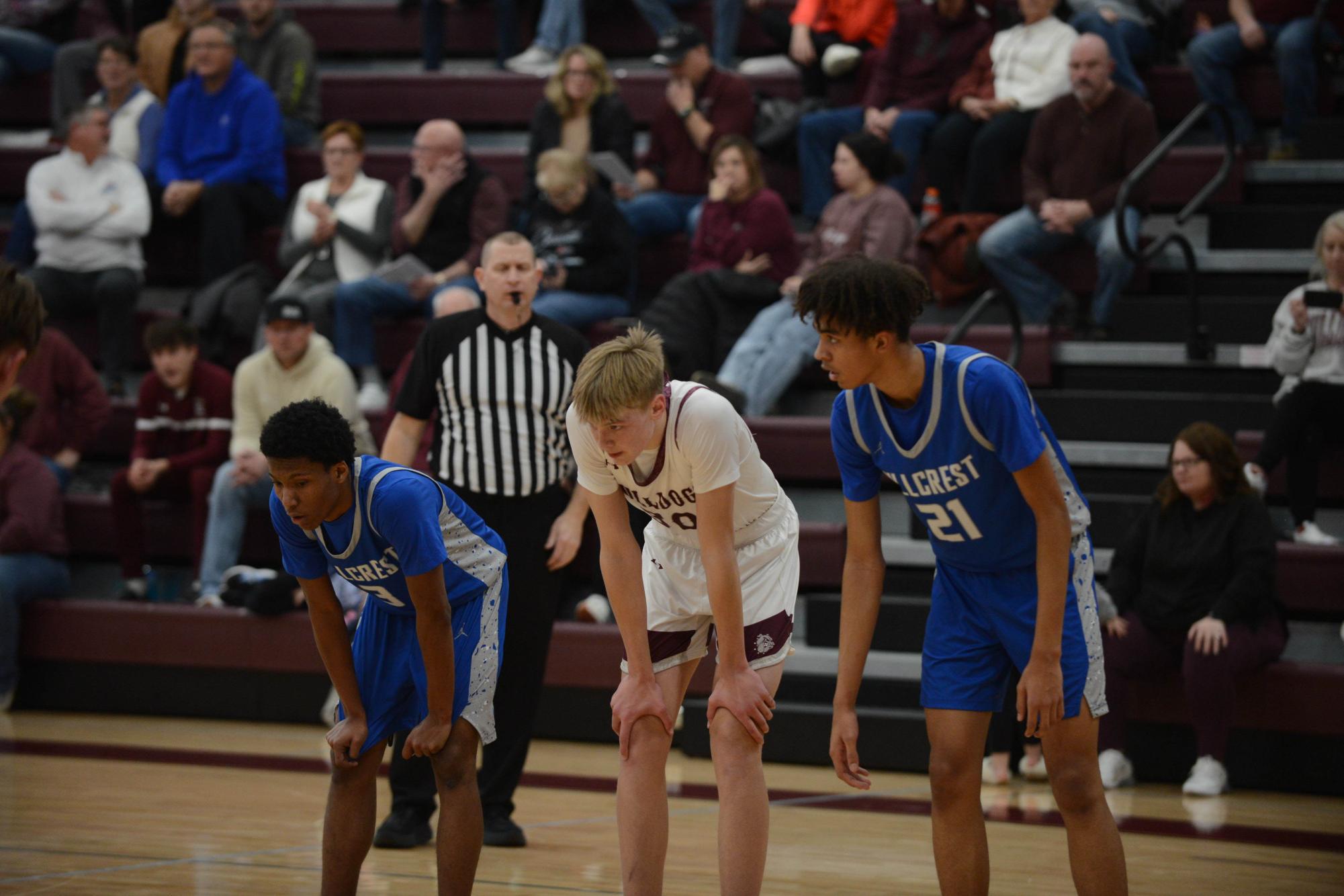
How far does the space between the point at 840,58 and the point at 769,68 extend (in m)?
0.83

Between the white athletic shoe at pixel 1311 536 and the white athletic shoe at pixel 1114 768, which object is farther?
the white athletic shoe at pixel 1311 536

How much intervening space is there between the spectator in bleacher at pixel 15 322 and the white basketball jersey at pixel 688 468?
1.03 metres

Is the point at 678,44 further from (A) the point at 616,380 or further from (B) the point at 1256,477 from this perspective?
(A) the point at 616,380

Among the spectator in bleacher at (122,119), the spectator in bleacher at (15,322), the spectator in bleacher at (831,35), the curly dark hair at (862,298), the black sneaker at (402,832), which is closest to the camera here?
the spectator in bleacher at (15,322)

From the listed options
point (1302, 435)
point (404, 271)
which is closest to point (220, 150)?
point (404, 271)

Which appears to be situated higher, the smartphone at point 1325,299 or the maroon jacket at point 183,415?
the smartphone at point 1325,299

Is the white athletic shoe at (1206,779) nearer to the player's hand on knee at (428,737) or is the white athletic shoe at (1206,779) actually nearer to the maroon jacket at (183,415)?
the player's hand on knee at (428,737)

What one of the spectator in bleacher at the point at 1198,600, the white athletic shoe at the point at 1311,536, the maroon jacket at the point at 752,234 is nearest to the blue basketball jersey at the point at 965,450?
the spectator in bleacher at the point at 1198,600

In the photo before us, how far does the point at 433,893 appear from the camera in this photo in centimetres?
381

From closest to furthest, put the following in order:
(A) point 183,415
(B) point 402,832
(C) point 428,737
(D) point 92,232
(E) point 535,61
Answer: (C) point 428,737, (B) point 402,832, (A) point 183,415, (D) point 92,232, (E) point 535,61

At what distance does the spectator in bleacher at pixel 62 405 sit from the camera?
7.36 meters

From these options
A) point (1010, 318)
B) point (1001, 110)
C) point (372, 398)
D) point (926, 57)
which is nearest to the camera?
point (1010, 318)

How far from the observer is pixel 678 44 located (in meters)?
7.97

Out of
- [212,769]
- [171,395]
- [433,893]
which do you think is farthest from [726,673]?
[171,395]
